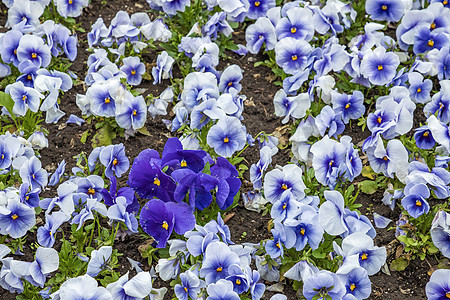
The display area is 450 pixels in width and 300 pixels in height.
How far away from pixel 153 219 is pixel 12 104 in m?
1.38

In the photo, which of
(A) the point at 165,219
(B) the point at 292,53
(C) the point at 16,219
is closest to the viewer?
(A) the point at 165,219

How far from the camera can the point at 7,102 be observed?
3.65 meters

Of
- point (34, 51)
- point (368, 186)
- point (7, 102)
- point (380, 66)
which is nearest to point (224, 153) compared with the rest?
point (368, 186)

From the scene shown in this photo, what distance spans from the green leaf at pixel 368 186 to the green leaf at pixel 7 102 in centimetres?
215

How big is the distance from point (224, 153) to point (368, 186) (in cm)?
92

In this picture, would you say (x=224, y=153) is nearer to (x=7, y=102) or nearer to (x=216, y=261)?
(x=216, y=261)

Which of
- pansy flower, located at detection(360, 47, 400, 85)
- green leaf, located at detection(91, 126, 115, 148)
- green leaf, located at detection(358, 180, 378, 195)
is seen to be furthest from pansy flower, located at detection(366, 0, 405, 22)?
green leaf, located at detection(91, 126, 115, 148)

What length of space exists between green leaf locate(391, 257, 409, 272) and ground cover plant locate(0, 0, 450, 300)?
0.03 metres

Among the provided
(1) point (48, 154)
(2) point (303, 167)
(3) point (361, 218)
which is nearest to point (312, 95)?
(2) point (303, 167)

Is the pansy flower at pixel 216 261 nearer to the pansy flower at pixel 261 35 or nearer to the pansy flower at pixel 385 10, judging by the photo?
the pansy flower at pixel 261 35

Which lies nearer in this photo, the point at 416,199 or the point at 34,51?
the point at 416,199

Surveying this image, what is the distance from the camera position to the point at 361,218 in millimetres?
3023

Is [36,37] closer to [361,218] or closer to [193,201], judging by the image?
[193,201]

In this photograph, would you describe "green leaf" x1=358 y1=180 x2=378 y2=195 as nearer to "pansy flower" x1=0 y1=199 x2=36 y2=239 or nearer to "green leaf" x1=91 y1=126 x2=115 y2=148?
"green leaf" x1=91 y1=126 x2=115 y2=148
